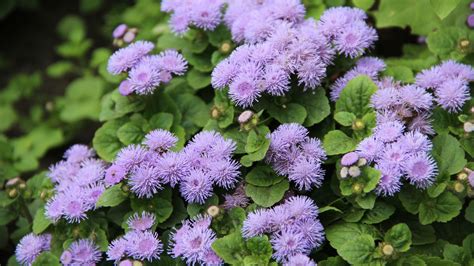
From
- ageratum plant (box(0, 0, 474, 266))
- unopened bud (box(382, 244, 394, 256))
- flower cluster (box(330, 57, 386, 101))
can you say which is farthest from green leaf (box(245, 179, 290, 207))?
flower cluster (box(330, 57, 386, 101))

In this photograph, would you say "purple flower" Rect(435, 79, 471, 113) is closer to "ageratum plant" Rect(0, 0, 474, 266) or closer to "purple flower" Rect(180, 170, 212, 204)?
"ageratum plant" Rect(0, 0, 474, 266)

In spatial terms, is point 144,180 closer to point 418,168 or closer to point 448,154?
point 418,168

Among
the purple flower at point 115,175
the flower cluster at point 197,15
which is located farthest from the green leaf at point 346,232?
the flower cluster at point 197,15

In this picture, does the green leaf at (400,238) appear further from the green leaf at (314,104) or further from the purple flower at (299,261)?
the green leaf at (314,104)

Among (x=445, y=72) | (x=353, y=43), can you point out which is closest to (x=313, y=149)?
(x=353, y=43)

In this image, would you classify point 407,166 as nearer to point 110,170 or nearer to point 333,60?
point 333,60
